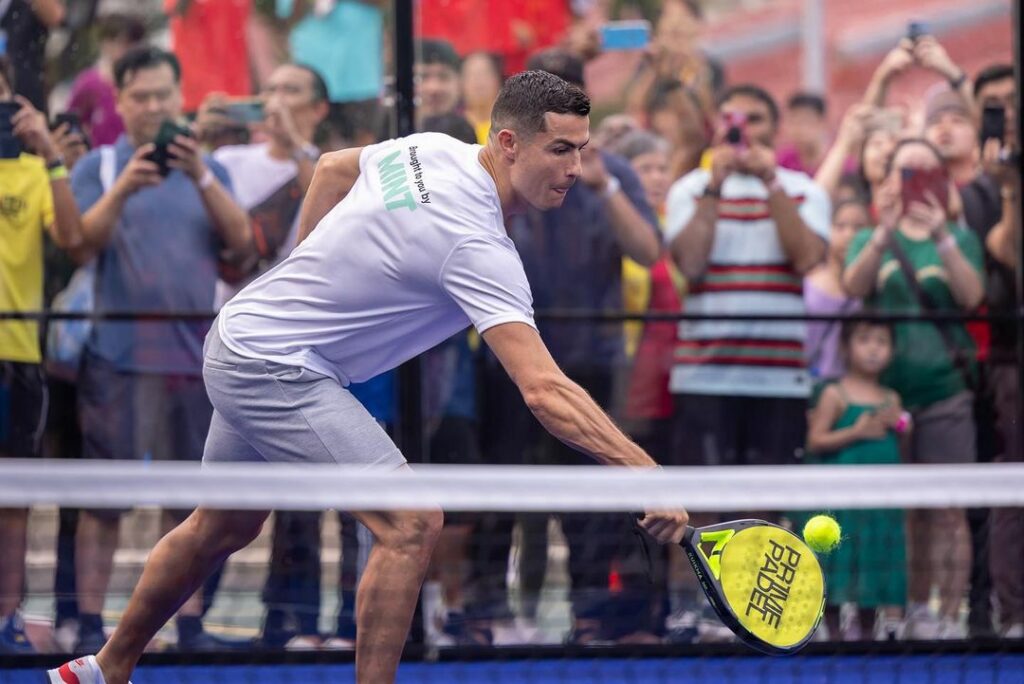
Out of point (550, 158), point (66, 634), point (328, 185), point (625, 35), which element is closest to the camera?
point (550, 158)

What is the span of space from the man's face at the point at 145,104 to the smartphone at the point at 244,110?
21 cm

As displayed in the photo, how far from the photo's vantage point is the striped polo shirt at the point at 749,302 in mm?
6066

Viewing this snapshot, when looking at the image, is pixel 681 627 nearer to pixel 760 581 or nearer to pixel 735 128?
pixel 735 128

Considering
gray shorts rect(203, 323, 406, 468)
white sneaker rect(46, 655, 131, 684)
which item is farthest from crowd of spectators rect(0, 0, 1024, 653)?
gray shorts rect(203, 323, 406, 468)

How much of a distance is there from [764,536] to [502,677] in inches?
72.6

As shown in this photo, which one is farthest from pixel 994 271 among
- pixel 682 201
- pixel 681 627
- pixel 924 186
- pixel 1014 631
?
pixel 681 627

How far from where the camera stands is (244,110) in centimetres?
601

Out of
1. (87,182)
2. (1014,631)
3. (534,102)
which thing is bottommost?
(1014,631)

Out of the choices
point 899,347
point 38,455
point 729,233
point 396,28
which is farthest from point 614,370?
point 38,455

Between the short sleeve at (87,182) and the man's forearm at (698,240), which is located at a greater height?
the short sleeve at (87,182)

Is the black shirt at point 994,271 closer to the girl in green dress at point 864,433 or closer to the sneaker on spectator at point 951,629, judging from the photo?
the girl in green dress at point 864,433

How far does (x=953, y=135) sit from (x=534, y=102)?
3.02 m

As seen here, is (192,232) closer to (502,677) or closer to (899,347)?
(502,677)

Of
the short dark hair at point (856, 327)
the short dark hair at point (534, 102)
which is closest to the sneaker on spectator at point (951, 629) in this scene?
the short dark hair at point (856, 327)
